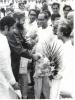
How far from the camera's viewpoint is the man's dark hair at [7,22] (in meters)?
1.52

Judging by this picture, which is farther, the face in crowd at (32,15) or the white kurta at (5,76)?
the face in crowd at (32,15)

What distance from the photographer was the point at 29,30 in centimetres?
156

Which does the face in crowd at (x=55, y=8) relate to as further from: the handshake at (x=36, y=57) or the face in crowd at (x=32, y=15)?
the handshake at (x=36, y=57)

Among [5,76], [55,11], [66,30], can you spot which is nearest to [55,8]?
[55,11]

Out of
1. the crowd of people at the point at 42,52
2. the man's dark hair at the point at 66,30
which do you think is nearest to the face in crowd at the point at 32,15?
the crowd of people at the point at 42,52

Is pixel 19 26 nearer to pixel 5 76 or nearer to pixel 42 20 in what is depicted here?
pixel 42 20

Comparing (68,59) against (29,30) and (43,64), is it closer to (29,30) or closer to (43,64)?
(43,64)

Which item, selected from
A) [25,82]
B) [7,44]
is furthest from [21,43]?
[25,82]

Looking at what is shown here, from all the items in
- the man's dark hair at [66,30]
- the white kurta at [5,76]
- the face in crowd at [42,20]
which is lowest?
the white kurta at [5,76]

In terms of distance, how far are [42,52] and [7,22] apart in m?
0.20

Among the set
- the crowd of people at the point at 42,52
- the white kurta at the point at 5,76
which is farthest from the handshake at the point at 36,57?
the white kurta at the point at 5,76

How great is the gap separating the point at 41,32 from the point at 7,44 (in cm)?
16

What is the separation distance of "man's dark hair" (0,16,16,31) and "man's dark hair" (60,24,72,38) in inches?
8.4

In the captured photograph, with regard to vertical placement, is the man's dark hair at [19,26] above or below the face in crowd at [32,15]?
below
